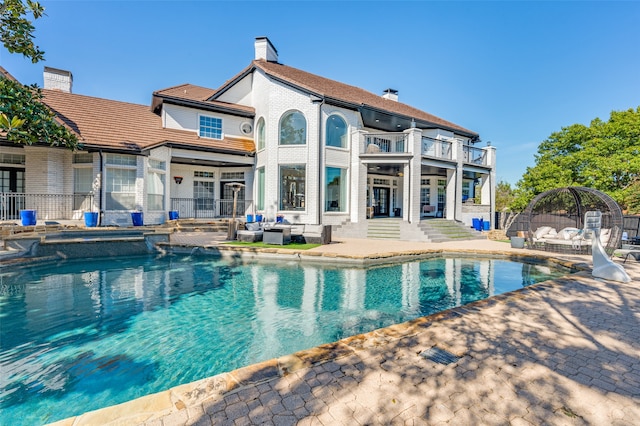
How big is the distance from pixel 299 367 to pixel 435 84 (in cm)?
2050

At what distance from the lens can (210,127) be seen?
54.6 feet

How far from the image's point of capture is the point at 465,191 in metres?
22.6

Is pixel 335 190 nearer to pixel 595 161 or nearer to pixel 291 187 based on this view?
pixel 291 187

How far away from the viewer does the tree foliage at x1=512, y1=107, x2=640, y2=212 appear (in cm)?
1797

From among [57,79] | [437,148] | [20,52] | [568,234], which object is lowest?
[568,234]

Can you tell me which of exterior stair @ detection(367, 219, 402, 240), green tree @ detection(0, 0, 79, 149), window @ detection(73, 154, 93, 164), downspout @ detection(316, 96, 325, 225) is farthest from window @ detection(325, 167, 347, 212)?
window @ detection(73, 154, 93, 164)

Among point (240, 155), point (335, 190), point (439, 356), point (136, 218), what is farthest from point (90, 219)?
point (439, 356)

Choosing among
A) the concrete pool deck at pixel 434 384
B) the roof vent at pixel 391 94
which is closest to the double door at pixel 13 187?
the concrete pool deck at pixel 434 384

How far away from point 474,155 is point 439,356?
768 inches

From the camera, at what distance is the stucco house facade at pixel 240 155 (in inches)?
521

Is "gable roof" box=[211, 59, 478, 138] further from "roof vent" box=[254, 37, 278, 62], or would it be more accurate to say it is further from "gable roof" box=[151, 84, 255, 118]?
"gable roof" box=[151, 84, 255, 118]

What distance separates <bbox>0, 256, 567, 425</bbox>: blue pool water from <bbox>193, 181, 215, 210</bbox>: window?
8517 mm

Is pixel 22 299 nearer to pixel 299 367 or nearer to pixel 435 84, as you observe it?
pixel 299 367

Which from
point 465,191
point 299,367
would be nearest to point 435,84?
point 465,191
